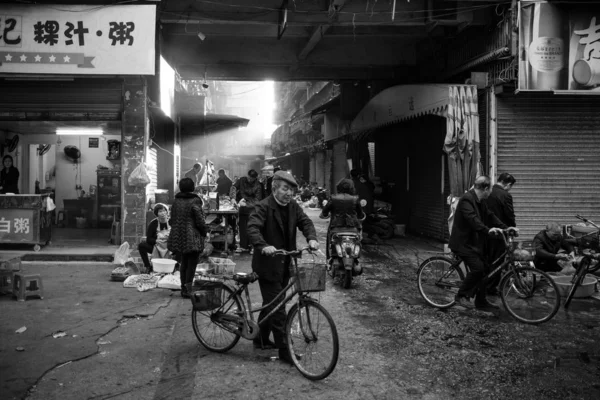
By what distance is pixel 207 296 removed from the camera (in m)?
5.39

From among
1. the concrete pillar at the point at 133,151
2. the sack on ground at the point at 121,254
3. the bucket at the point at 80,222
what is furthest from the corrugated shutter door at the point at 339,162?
the sack on ground at the point at 121,254

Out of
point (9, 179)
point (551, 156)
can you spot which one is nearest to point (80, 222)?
point (9, 179)

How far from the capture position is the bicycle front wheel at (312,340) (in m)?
4.61

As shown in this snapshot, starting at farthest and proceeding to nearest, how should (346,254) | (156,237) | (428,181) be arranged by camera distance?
1. (428,181)
2. (156,237)
3. (346,254)

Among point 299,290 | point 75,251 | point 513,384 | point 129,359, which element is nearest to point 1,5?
point 75,251

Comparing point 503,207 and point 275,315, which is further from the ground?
point 503,207

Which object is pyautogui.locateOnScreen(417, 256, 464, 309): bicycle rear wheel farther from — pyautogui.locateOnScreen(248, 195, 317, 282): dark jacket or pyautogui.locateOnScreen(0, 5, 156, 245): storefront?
pyautogui.locateOnScreen(0, 5, 156, 245): storefront

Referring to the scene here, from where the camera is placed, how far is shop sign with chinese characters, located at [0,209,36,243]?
11461 millimetres

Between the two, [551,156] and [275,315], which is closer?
[275,315]

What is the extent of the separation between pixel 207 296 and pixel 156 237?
14.3ft

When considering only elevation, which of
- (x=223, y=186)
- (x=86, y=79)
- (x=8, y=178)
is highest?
(x=86, y=79)

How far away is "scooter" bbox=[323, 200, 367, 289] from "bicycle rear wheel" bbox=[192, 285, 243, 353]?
11.5ft

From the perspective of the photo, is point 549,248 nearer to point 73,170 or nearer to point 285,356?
point 285,356

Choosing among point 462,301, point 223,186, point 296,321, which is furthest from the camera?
point 223,186
